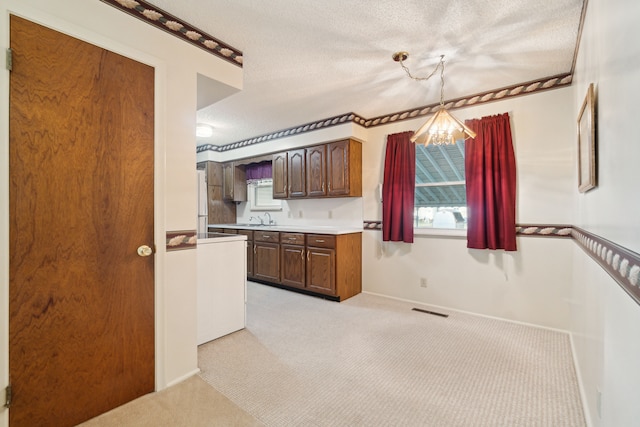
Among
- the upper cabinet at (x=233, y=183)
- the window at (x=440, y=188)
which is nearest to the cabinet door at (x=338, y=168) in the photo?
the window at (x=440, y=188)

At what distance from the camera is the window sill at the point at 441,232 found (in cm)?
330

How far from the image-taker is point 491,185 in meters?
3.01

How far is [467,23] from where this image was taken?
1.96 metres

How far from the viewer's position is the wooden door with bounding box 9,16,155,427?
1383 mm

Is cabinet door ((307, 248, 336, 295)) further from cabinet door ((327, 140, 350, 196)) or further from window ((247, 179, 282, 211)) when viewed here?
window ((247, 179, 282, 211))

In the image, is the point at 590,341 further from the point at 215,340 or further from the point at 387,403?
the point at 215,340

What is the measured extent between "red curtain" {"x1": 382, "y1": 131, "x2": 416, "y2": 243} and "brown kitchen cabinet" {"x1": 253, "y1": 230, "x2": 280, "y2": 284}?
1590 millimetres

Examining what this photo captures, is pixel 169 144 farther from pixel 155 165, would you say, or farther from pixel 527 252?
pixel 527 252

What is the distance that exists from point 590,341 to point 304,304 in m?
2.64

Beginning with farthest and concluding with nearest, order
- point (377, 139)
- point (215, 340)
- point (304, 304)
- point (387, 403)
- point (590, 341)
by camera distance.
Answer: point (377, 139)
point (304, 304)
point (215, 340)
point (387, 403)
point (590, 341)

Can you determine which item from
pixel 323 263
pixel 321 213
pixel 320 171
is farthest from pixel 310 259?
pixel 320 171

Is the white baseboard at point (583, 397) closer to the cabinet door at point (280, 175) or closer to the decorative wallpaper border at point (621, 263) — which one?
the decorative wallpaper border at point (621, 263)

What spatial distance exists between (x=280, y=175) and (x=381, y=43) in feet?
9.32

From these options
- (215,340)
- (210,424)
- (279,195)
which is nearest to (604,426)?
(210,424)
